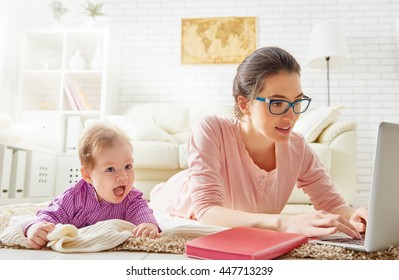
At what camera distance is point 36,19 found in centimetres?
376

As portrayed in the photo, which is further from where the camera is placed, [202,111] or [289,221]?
[202,111]

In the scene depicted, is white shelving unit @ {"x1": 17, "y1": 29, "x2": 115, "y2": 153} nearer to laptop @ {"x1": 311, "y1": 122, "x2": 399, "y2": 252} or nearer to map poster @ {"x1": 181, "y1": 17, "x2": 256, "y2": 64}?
map poster @ {"x1": 181, "y1": 17, "x2": 256, "y2": 64}

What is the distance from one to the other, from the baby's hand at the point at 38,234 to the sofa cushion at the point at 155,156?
1621mm

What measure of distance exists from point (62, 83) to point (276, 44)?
6.20 feet

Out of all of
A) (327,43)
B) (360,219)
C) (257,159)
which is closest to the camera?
(360,219)

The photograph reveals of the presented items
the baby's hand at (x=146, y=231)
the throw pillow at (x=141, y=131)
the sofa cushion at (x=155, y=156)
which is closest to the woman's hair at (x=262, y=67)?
the baby's hand at (x=146, y=231)

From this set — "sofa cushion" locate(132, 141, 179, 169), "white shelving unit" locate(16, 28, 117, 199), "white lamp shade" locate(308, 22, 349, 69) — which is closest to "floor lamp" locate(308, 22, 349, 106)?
"white lamp shade" locate(308, 22, 349, 69)

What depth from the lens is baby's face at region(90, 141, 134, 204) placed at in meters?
0.98

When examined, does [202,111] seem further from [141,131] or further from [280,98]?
[280,98]

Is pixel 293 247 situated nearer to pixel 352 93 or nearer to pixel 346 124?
pixel 346 124

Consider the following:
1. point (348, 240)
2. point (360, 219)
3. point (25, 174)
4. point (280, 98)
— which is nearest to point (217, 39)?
point (25, 174)

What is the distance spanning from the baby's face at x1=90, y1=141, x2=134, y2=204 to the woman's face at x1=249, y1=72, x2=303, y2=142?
13.8 inches

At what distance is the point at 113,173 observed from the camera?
3.21ft

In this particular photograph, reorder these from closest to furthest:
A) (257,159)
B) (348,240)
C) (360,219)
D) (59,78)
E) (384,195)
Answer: (384,195) → (348,240) → (360,219) → (257,159) → (59,78)
